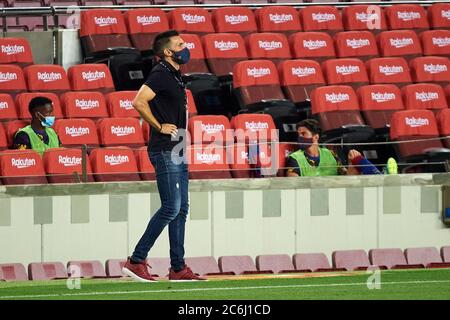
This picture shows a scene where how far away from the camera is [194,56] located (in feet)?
55.6

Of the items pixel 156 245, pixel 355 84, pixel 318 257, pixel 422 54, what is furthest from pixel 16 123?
pixel 422 54

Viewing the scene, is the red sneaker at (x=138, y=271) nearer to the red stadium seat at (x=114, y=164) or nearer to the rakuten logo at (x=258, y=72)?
the red stadium seat at (x=114, y=164)

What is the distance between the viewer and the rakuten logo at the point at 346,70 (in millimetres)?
17109

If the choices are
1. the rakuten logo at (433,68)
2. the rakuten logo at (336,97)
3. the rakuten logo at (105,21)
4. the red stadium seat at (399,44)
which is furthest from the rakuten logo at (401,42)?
the rakuten logo at (105,21)

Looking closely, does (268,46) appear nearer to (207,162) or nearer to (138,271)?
(207,162)

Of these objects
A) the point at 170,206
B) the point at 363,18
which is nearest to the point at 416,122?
the point at 363,18

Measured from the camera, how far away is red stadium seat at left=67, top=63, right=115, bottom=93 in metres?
16.0

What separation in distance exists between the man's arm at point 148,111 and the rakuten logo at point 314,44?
6.84 metres

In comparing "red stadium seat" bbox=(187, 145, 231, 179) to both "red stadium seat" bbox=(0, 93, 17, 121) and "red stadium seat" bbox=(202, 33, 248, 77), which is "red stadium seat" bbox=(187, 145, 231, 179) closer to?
"red stadium seat" bbox=(0, 93, 17, 121)

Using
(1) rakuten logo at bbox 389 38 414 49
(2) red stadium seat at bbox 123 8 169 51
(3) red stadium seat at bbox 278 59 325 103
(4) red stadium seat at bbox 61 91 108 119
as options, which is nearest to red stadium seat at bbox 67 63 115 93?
(4) red stadium seat at bbox 61 91 108 119

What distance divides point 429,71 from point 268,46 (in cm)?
201

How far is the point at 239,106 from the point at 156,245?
2942mm

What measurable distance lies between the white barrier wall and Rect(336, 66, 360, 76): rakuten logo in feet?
8.85

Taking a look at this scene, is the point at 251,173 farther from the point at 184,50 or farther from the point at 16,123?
the point at 184,50
